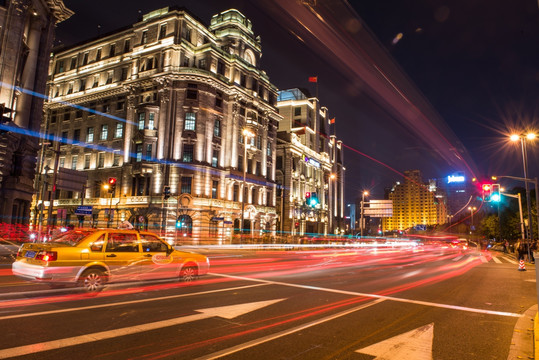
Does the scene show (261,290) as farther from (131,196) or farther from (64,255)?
(131,196)

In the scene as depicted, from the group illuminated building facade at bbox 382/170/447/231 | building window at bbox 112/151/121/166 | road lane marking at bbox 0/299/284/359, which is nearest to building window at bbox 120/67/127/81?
building window at bbox 112/151/121/166

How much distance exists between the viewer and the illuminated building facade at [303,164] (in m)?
66.6

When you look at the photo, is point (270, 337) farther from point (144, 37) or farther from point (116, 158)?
point (144, 37)

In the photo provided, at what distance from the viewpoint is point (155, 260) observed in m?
10.3

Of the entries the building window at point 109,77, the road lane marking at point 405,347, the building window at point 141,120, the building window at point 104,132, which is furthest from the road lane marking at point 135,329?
the building window at point 109,77

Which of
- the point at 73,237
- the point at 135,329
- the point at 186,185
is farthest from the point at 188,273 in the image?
the point at 186,185

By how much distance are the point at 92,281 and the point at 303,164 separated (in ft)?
215

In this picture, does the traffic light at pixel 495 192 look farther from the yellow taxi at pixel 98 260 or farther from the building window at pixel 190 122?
the building window at pixel 190 122

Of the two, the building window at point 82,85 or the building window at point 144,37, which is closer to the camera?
the building window at point 144,37

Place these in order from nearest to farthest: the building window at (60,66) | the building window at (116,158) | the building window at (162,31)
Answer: the building window at (162,31) < the building window at (116,158) < the building window at (60,66)

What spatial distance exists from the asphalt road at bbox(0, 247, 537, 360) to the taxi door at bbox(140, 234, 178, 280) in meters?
0.40

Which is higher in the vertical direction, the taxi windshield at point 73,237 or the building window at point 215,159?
the building window at point 215,159

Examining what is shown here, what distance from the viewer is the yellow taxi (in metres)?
8.37

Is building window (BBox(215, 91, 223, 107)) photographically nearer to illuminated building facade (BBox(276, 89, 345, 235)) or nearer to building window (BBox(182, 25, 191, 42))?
building window (BBox(182, 25, 191, 42))
